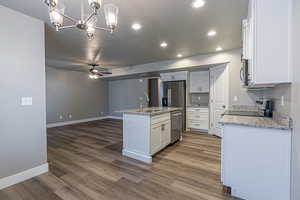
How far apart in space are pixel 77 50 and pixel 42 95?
2.04 metres

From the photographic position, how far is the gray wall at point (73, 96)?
18.6 feet

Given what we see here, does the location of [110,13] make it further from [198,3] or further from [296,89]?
[296,89]

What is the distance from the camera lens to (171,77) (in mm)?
5352

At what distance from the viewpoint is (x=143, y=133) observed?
2.71 meters

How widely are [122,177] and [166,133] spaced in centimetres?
146

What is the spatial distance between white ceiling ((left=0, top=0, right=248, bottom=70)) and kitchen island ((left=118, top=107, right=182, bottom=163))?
167 centimetres

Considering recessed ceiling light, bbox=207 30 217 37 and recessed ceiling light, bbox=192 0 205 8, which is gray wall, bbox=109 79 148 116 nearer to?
recessed ceiling light, bbox=207 30 217 37

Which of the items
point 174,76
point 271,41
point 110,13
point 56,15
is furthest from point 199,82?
point 56,15

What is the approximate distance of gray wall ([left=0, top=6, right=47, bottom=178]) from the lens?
75.1 inches

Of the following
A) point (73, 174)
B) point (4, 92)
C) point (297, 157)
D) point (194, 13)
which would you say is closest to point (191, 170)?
point (297, 157)

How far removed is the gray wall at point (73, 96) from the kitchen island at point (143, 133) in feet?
14.6

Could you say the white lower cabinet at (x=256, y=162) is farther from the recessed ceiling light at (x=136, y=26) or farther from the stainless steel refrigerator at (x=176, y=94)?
the stainless steel refrigerator at (x=176, y=94)

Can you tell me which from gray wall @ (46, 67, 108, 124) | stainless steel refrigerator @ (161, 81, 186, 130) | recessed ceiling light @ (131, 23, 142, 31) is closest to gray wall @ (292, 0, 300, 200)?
recessed ceiling light @ (131, 23, 142, 31)

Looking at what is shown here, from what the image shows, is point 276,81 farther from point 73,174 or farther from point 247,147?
point 73,174
